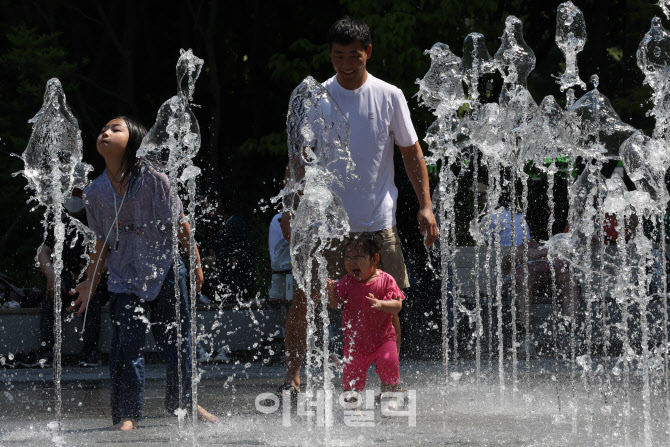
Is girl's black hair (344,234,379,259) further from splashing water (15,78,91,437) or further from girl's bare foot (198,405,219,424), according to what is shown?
splashing water (15,78,91,437)

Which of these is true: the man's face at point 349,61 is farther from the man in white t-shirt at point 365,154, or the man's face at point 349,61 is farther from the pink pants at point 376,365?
the pink pants at point 376,365

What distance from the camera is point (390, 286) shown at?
207 inches

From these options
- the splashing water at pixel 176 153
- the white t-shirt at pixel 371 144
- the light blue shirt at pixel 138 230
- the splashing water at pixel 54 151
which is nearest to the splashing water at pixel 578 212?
the white t-shirt at pixel 371 144

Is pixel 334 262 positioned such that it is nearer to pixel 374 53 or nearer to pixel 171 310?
pixel 171 310

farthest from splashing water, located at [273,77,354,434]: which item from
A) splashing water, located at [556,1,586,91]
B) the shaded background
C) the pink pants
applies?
the shaded background

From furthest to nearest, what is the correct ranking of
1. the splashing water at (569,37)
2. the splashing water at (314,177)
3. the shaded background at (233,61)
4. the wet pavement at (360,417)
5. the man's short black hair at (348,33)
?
Answer: 1. the shaded background at (233,61)
2. the splashing water at (569,37)
3. the man's short black hair at (348,33)
4. the splashing water at (314,177)
5. the wet pavement at (360,417)

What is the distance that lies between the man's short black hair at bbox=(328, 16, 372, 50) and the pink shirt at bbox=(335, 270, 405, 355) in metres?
1.18

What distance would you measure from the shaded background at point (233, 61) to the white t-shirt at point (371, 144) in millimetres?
6165

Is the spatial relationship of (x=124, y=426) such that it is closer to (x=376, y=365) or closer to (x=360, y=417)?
(x=360, y=417)

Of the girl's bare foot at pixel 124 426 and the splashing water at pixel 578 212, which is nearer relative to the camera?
the girl's bare foot at pixel 124 426

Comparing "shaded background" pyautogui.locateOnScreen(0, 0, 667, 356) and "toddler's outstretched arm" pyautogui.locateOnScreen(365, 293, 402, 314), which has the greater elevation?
"shaded background" pyautogui.locateOnScreen(0, 0, 667, 356)

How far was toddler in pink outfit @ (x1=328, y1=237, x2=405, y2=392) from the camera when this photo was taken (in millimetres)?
5234

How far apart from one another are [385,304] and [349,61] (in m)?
1.21

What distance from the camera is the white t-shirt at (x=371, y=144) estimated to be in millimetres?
5184
